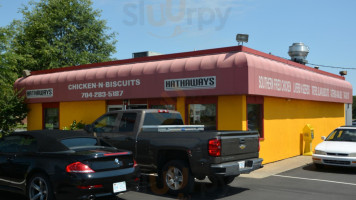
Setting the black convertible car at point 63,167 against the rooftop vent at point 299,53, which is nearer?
the black convertible car at point 63,167

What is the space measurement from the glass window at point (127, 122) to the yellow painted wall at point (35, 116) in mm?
11507

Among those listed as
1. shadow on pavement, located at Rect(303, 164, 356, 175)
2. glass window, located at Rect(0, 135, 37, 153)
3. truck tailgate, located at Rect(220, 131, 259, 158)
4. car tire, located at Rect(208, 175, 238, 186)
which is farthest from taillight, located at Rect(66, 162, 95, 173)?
shadow on pavement, located at Rect(303, 164, 356, 175)

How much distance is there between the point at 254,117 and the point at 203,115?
1810 millimetres

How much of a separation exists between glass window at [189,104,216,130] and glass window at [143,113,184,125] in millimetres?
3040

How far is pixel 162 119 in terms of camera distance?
31.4ft

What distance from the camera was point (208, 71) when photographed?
12.4m

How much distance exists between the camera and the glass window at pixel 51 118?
731 inches

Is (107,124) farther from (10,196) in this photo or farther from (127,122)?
(10,196)

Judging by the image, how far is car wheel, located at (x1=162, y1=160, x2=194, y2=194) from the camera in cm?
786

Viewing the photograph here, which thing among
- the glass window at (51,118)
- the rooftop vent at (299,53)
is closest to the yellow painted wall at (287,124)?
the rooftop vent at (299,53)

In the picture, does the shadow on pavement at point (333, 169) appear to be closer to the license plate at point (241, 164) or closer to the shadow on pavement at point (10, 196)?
the license plate at point (241, 164)

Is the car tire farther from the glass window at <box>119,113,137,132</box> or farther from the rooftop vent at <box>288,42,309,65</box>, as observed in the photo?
the rooftop vent at <box>288,42,309,65</box>

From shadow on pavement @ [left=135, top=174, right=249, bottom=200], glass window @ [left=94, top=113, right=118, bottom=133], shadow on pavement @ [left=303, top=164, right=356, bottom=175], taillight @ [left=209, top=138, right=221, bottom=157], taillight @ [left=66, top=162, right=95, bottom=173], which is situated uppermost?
glass window @ [left=94, top=113, right=118, bottom=133]

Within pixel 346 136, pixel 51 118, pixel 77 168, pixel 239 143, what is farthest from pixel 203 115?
pixel 51 118
